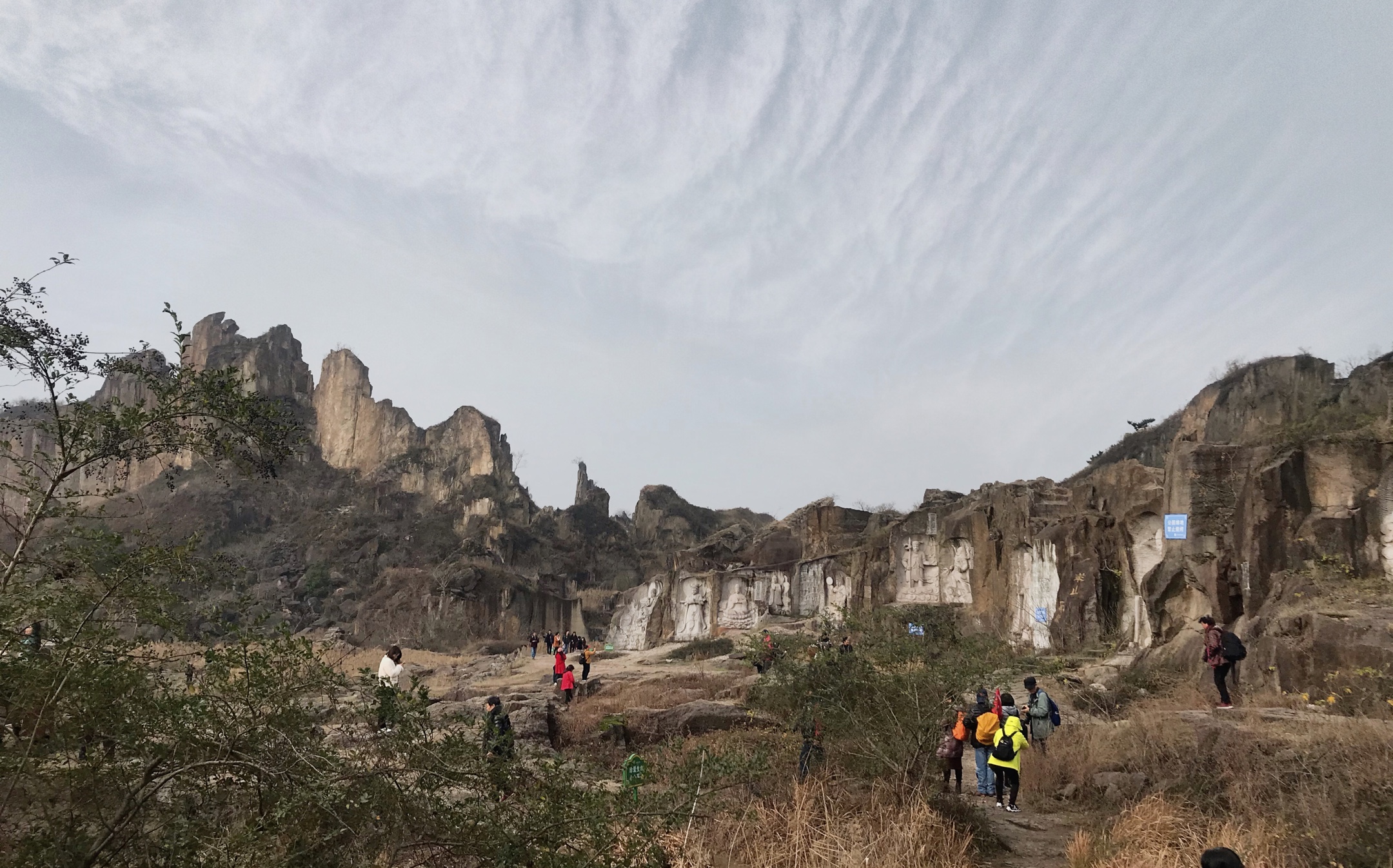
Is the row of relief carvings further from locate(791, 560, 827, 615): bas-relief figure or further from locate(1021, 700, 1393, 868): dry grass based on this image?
locate(1021, 700, 1393, 868): dry grass

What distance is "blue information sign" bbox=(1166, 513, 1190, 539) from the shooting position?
59.1 ft

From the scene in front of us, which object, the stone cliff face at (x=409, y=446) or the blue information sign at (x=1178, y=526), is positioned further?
the stone cliff face at (x=409, y=446)

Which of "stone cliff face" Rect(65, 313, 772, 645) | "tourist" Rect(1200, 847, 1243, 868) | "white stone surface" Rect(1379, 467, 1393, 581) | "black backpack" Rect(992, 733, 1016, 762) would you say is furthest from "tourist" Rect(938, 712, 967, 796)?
"stone cliff face" Rect(65, 313, 772, 645)

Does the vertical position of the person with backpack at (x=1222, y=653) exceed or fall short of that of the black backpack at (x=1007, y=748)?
it exceeds it

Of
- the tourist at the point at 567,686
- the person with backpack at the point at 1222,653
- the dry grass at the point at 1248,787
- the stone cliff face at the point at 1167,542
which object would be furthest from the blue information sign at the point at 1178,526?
the tourist at the point at 567,686

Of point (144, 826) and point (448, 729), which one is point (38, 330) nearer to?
point (144, 826)

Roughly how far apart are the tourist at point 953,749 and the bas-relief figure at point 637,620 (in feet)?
129

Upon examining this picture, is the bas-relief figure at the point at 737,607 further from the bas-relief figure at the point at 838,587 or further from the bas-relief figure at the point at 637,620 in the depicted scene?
the bas-relief figure at the point at 637,620

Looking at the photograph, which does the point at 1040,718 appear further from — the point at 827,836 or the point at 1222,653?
the point at 827,836

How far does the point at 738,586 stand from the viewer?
44750 mm

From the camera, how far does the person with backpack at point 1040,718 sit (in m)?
11.0

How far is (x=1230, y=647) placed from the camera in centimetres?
1125

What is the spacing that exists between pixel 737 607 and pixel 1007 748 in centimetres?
3543

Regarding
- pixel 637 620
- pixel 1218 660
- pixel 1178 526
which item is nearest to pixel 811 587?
pixel 637 620
